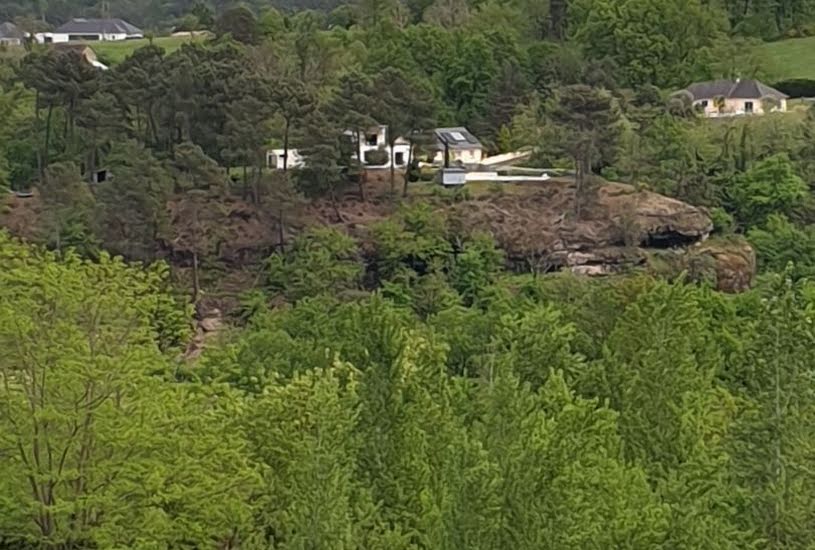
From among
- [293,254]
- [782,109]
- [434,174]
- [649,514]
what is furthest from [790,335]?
[782,109]

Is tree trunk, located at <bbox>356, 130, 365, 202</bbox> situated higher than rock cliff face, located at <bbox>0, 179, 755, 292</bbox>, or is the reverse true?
tree trunk, located at <bbox>356, 130, 365, 202</bbox>

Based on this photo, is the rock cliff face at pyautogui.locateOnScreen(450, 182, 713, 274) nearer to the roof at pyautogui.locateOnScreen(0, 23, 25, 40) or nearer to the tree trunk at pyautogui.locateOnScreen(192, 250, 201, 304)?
the tree trunk at pyautogui.locateOnScreen(192, 250, 201, 304)

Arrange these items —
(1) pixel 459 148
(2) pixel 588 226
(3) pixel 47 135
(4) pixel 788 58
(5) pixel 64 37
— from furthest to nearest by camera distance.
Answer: (5) pixel 64 37
(4) pixel 788 58
(1) pixel 459 148
(3) pixel 47 135
(2) pixel 588 226

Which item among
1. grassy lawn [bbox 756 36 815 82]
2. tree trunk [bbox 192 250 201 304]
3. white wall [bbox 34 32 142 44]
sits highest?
white wall [bbox 34 32 142 44]

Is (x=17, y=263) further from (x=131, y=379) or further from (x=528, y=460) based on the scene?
(x=528, y=460)

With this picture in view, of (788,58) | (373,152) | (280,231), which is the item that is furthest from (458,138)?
(788,58)

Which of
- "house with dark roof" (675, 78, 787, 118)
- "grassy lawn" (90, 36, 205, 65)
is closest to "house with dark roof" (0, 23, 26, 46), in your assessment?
"grassy lawn" (90, 36, 205, 65)

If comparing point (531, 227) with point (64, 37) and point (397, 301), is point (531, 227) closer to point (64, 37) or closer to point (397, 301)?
point (397, 301)
